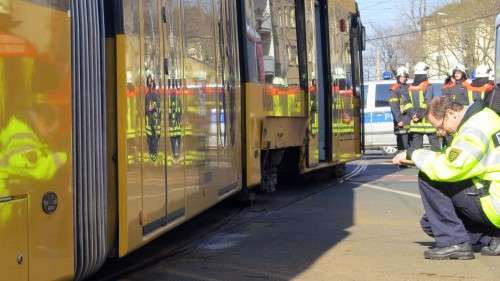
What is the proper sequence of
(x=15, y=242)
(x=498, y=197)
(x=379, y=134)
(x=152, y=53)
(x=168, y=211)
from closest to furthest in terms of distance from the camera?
1. (x=15, y=242)
2. (x=152, y=53)
3. (x=168, y=211)
4. (x=498, y=197)
5. (x=379, y=134)

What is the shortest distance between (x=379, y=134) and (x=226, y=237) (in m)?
13.3

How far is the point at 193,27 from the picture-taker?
6.44m

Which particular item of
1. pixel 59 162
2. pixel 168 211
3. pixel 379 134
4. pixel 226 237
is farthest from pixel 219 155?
pixel 379 134

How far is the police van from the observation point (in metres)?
20.6

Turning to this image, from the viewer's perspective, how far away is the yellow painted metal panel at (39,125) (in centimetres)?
352

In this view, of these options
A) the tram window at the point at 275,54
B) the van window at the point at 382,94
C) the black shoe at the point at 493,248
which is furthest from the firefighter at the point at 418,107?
the black shoe at the point at 493,248

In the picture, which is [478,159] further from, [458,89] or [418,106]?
→ [418,106]

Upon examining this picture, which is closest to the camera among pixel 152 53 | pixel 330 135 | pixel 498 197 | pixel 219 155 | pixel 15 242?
pixel 15 242

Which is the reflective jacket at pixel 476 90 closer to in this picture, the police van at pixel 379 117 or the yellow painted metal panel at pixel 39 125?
the police van at pixel 379 117

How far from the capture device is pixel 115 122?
464cm

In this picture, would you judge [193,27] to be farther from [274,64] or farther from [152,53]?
[274,64]

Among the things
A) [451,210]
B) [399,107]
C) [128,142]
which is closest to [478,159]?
[451,210]

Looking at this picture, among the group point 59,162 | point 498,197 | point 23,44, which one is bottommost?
point 498,197

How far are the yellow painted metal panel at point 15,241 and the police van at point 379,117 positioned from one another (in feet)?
57.2
